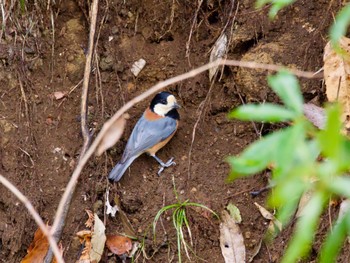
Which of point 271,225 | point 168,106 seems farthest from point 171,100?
point 271,225

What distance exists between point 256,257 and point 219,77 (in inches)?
54.8

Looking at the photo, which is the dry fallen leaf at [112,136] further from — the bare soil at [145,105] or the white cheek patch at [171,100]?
the white cheek patch at [171,100]

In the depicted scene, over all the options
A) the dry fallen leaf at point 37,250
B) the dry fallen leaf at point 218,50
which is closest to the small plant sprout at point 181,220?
the dry fallen leaf at point 37,250

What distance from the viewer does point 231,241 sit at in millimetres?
4195

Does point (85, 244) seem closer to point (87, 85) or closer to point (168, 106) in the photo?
point (87, 85)

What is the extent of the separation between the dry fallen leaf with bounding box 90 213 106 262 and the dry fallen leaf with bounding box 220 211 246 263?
80cm

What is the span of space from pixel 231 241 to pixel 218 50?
55.4 inches

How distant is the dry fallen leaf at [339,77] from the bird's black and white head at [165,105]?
1414mm

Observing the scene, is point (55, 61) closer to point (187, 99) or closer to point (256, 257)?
point (187, 99)

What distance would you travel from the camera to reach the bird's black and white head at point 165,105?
197 inches

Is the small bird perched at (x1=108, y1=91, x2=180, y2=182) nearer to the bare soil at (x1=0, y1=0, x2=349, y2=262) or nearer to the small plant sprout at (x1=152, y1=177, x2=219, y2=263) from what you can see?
the bare soil at (x1=0, y1=0, x2=349, y2=262)

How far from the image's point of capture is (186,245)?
4.21 metres

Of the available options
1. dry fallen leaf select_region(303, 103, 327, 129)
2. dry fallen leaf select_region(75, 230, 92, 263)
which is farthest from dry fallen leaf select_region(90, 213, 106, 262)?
dry fallen leaf select_region(303, 103, 327, 129)

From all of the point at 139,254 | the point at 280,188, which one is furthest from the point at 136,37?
the point at 280,188
